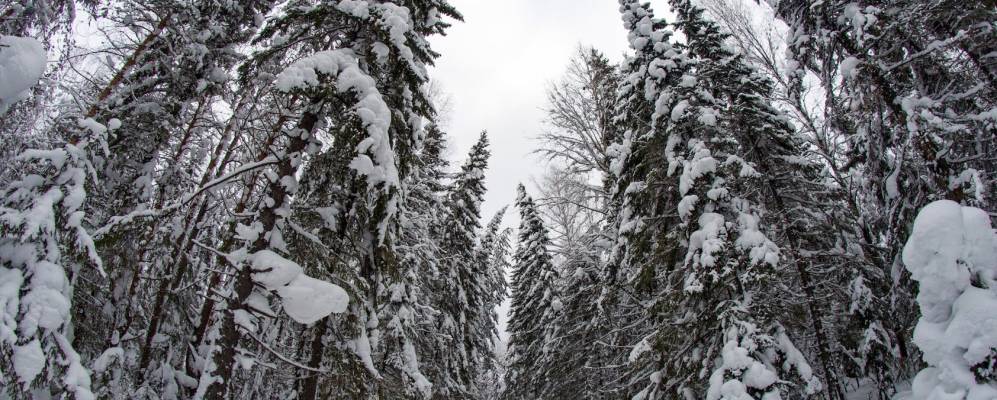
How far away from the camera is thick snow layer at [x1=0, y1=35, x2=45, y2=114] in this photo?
4.41 meters

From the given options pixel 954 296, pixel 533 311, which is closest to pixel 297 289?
pixel 954 296

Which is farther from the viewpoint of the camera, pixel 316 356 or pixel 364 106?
pixel 316 356

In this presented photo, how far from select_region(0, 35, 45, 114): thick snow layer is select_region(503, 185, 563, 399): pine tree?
13304 millimetres

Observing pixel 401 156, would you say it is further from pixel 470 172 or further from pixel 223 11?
pixel 470 172

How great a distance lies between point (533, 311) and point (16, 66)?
18319 mm

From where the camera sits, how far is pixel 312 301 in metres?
5.09

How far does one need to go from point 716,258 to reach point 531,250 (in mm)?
13509

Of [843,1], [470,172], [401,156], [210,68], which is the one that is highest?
[470,172]

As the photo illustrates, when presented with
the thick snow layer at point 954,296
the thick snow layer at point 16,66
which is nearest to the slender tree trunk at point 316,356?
the thick snow layer at point 16,66

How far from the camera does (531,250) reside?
20234mm

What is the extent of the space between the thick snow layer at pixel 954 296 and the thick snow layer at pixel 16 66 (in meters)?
8.67

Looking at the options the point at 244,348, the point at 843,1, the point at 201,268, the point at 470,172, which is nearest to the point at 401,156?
the point at 244,348

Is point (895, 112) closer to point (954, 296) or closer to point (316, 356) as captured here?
point (954, 296)

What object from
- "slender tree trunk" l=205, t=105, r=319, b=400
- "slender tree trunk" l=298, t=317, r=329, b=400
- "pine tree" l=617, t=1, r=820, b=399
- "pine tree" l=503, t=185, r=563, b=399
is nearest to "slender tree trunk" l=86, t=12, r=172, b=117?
"slender tree trunk" l=205, t=105, r=319, b=400
